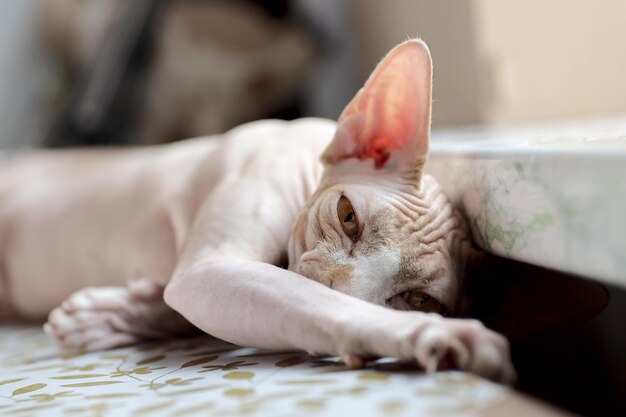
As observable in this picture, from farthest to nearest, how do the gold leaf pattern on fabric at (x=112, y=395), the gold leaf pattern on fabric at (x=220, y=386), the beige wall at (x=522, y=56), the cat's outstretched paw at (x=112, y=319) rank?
1. the beige wall at (x=522, y=56)
2. the cat's outstretched paw at (x=112, y=319)
3. the gold leaf pattern on fabric at (x=112, y=395)
4. the gold leaf pattern on fabric at (x=220, y=386)

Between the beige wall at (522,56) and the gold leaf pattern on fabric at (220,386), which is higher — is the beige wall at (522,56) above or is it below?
above

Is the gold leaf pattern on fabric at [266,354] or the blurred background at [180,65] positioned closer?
the gold leaf pattern on fabric at [266,354]

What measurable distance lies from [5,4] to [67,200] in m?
2.24

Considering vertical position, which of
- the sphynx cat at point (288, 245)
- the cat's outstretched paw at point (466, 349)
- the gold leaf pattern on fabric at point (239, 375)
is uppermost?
the sphynx cat at point (288, 245)

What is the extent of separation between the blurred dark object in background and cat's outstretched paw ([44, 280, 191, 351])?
6.68 feet

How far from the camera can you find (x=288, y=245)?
4.43 ft

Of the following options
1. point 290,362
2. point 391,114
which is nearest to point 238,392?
point 290,362

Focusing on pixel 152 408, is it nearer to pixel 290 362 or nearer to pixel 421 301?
pixel 290 362

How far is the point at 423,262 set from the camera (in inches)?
46.9

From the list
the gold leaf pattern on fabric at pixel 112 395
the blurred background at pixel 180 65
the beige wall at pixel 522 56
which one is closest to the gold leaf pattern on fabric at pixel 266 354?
the gold leaf pattern on fabric at pixel 112 395

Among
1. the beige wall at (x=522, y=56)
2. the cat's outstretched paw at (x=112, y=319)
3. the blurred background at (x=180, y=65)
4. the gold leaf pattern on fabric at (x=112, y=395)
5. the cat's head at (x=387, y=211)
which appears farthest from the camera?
the blurred background at (x=180, y=65)

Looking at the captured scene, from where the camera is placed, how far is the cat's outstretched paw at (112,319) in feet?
4.72

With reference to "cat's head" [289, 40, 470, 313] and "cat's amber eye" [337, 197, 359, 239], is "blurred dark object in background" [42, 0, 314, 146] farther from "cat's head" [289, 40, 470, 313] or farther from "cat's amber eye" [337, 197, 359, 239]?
"cat's amber eye" [337, 197, 359, 239]

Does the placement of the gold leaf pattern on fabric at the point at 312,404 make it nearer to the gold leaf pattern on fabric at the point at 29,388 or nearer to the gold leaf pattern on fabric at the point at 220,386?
the gold leaf pattern on fabric at the point at 220,386
